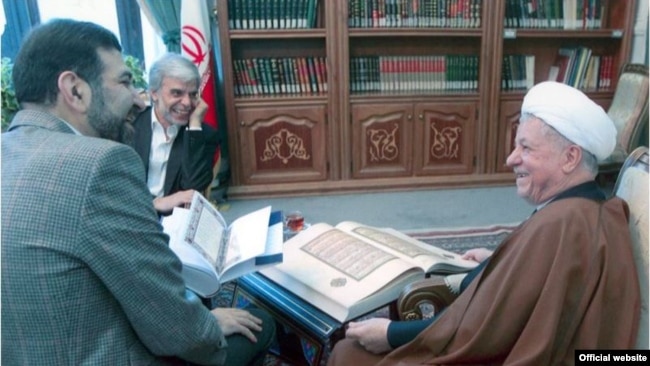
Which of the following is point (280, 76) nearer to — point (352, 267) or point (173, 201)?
point (173, 201)

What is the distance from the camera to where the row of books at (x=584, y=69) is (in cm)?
358

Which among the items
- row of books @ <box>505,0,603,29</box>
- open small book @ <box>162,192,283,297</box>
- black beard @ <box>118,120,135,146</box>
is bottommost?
open small book @ <box>162,192,283,297</box>

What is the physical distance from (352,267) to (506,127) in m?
2.66

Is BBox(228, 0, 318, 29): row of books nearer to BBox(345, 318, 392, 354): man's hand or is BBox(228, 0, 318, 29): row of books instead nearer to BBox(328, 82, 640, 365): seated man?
BBox(328, 82, 640, 365): seated man

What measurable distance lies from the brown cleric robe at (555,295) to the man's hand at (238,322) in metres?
0.44

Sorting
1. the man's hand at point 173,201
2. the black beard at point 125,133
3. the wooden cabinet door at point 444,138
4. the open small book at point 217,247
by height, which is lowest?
the wooden cabinet door at point 444,138

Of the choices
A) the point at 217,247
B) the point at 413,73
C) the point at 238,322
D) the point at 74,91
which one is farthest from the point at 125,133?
the point at 413,73

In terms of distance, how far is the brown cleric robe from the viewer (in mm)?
888

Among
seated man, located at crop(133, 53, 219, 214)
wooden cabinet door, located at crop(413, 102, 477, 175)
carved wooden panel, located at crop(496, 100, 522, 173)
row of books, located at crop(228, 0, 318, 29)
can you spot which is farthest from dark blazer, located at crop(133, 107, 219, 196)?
carved wooden panel, located at crop(496, 100, 522, 173)

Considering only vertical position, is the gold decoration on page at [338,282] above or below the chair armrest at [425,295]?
above

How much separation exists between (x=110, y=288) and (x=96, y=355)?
0.13m

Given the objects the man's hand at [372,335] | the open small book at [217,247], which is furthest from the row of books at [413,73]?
the man's hand at [372,335]

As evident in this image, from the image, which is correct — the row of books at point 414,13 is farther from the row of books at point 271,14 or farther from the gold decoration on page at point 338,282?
the gold decoration on page at point 338,282

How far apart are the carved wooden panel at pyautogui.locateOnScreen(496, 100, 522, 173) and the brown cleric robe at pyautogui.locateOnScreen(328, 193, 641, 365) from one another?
2712mm
